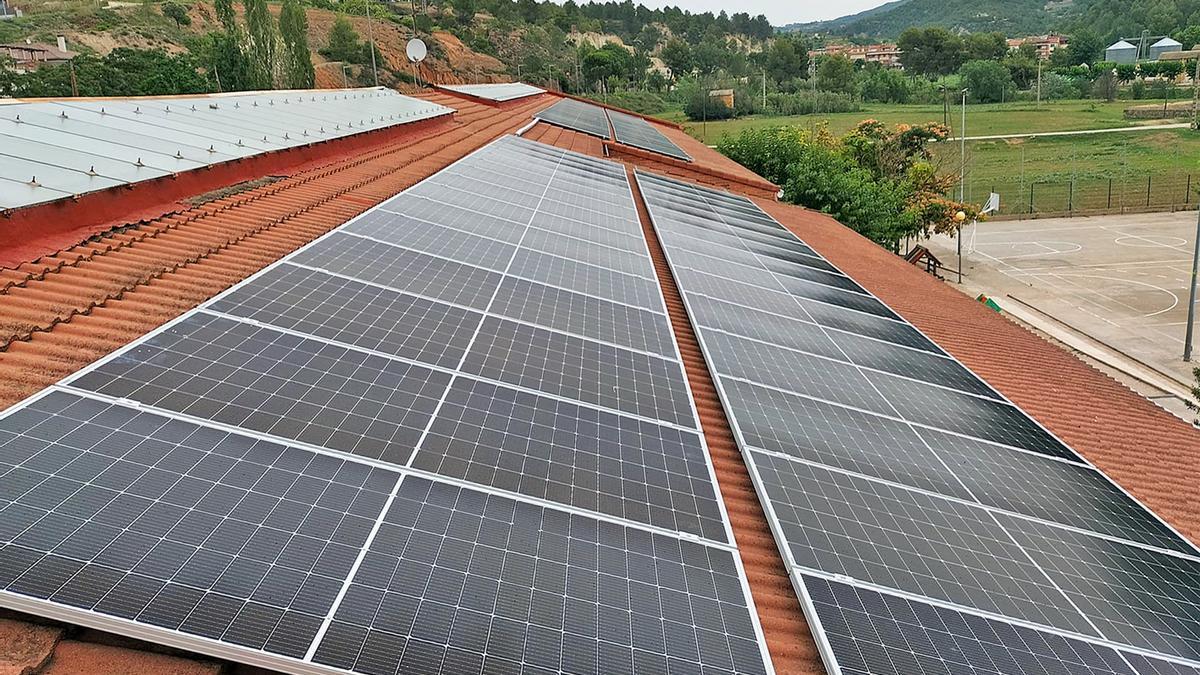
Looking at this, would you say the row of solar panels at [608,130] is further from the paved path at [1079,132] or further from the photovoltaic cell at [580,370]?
the paved path at [1079,132]

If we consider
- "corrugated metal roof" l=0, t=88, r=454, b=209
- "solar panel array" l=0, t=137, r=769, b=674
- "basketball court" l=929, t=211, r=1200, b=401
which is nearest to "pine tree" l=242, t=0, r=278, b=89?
"corrugated metal roof" l=0, t=88, r=454, b=209

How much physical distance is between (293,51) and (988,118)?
100508 millimetres

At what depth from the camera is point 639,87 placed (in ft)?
448

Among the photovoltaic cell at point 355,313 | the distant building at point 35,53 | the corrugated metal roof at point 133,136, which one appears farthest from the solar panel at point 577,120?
the distant building at point 35,53

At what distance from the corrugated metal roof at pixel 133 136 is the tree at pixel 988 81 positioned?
462 feet

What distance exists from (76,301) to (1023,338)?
46.9ft

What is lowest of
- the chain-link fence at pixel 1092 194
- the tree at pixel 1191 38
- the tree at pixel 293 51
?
the chain-link fence at pixel 1092 194

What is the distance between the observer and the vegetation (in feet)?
107

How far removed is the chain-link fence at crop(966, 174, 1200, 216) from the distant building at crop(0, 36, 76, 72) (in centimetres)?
8245

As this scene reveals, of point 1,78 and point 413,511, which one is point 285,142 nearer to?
point 413,511

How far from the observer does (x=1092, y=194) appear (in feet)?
207

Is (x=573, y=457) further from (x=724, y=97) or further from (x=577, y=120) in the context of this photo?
(x=724, y=97)

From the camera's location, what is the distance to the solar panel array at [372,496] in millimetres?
3473

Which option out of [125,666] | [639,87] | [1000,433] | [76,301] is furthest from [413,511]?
[639,87]
